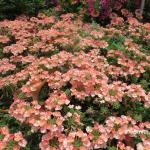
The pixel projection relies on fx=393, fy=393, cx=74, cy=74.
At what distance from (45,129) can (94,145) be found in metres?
0.37

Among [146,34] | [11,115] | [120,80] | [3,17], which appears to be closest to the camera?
[11,115]

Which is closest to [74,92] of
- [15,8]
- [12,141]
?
[12,141]

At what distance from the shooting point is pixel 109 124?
9.54 ft

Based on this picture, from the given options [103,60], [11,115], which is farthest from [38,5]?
[11,115]

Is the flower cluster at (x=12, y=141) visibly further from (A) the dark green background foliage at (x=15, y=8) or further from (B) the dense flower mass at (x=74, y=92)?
(A) the dark green background foliage at (x=15, y=8)

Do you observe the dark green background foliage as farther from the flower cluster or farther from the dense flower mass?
the flower cluster

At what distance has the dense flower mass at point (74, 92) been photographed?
286 centimetres

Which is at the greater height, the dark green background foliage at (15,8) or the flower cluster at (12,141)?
the flower cluster at (12,141)

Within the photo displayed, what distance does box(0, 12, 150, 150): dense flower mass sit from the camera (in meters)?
2.86

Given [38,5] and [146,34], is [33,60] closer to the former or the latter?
[146,34]

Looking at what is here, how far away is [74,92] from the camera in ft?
10.2

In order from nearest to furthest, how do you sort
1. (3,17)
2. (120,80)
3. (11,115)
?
(11,115)
(120,80)
(3,17)

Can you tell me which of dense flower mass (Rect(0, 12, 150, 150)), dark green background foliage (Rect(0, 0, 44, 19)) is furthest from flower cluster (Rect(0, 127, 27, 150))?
dark green background foliage (Rect(0, 0, 44, 19))

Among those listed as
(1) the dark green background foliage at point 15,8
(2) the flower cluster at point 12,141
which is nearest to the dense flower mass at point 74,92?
(2) the flower cluster at point 12,141
